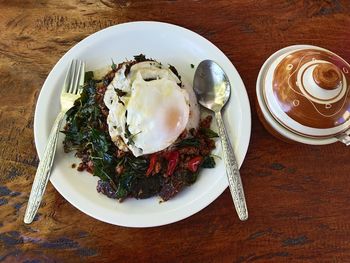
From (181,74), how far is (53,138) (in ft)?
2.33

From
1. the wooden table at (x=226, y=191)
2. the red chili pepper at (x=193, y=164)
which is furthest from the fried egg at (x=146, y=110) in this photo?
the wooden table at (x=226, y=191)

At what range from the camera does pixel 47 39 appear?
2070 millimetres

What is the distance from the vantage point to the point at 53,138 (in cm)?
172

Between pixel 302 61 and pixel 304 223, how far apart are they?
72 centimetres

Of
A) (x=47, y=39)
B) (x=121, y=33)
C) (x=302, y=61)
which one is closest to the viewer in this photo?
(x=302, y=61)

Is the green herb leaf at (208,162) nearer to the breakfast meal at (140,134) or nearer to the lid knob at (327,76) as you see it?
the breakfast meal at (140,134)

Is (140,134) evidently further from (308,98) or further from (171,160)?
(308,98)

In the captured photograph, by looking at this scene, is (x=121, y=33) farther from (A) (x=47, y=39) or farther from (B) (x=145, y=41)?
(A) (x=47, y=39)

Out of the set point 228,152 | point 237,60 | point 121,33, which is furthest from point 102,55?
point 228,152

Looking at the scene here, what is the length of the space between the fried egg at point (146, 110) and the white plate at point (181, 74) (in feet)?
0.76

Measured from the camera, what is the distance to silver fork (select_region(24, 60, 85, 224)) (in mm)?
1642

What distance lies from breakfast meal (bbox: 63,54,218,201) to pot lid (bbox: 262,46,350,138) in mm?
357

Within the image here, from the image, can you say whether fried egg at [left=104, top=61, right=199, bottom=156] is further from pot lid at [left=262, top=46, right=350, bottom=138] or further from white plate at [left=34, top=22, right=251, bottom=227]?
pot lid at [left=262, top=46, right=350, bottom=138]

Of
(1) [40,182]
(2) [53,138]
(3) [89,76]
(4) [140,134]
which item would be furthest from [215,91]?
(1) [40,182]
